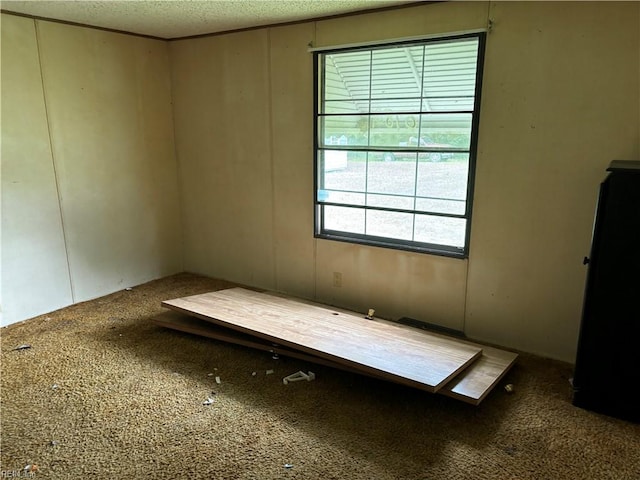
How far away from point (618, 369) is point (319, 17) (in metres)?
2.89

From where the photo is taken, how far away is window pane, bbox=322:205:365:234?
11.6ft

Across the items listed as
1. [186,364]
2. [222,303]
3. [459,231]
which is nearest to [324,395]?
[186,364]

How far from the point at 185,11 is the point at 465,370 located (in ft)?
9.62

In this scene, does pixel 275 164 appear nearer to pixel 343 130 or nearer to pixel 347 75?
pixel 343 130

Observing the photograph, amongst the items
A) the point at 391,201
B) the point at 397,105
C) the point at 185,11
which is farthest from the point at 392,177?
the point at 185,11

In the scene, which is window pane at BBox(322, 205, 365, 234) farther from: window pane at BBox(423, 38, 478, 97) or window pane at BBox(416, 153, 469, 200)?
window pane at BBox(423, 38, 478, 97)

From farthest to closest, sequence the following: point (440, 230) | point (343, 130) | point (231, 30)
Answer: point (231, 30)
point (343, 130)
point (440, 230)

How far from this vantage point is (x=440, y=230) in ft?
10.5

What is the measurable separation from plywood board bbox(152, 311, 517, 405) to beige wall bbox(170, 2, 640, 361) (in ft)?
1.38

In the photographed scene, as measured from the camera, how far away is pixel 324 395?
99.2 inches

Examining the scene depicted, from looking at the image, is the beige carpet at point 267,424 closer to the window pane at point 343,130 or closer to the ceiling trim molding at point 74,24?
the window pane at point 343,130

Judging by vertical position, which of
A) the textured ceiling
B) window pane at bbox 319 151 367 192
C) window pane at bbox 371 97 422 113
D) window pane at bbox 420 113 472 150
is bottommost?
window pane at bbox 319 151 367 192

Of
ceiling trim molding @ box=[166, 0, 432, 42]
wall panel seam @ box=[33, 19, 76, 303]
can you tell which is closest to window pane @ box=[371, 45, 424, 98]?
ceiling trim molding @ box=[166, 0, 432, 42]

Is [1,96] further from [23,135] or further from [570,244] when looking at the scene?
[570,244]
